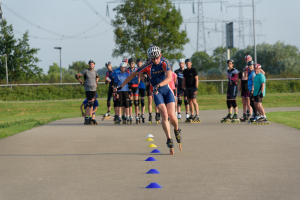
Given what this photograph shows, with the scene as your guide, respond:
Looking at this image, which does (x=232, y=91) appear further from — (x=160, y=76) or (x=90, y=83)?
(x=160, y=76)

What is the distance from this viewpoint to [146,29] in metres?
40.8

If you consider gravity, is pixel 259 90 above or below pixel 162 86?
below

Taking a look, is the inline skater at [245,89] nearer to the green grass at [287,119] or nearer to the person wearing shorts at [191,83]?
the green grass at [287,119]

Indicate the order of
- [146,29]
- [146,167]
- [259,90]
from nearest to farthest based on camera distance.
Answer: [146,167], [259,90], [146,29]

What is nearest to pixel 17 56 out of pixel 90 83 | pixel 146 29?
pixel 146 29

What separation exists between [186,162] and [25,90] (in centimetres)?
2792

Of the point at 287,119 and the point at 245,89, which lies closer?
the point at 245,89

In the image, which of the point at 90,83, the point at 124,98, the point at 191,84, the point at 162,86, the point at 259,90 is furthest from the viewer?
the point at 191,84

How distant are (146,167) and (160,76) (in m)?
2.32

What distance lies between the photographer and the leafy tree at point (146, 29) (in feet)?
133

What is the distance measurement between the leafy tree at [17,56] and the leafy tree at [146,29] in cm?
931

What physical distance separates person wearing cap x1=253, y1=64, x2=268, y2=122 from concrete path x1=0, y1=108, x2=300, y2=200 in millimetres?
2585

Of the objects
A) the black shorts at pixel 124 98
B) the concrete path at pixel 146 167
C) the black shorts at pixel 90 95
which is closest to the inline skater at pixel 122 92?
the black shorts at pixel 124 98

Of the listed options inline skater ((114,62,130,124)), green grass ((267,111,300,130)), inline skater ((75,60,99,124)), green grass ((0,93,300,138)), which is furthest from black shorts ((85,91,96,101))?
green grass ((0,93,300,138))
